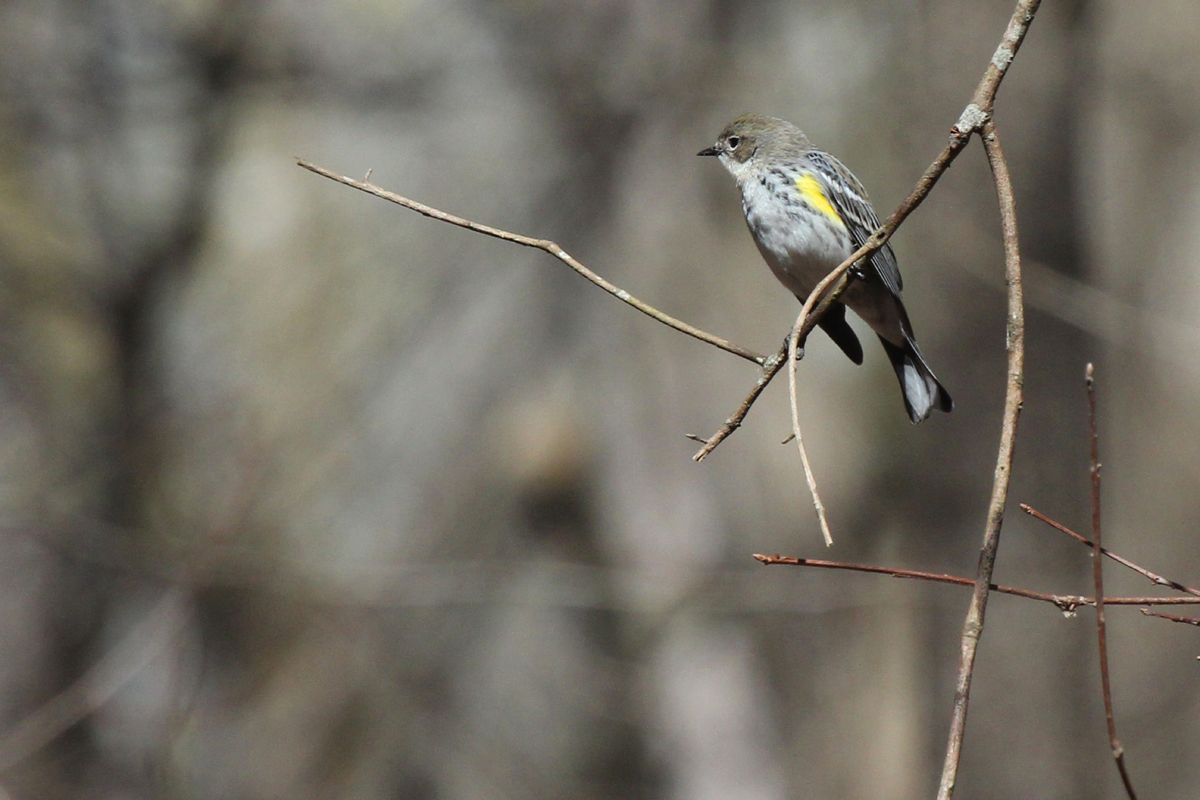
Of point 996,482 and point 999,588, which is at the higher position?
point 996,482

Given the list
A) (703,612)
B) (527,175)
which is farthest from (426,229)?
(703,612)

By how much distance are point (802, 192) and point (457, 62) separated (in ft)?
16.5

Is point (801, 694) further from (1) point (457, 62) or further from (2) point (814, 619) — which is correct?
(1) point (457, 62)

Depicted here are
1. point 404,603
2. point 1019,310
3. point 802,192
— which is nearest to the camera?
point 1019,310

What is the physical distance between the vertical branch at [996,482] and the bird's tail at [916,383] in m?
1.45

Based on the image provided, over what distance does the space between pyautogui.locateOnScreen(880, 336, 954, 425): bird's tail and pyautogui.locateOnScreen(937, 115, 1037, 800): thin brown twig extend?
1.46m

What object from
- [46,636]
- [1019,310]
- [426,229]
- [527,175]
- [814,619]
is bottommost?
[46,636]

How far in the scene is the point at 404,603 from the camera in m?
7.36

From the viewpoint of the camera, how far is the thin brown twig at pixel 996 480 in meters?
1.28

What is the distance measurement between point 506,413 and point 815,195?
447cm

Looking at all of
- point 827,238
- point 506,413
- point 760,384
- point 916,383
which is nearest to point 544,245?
point 760,384

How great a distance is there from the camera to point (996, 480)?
4.58 ft

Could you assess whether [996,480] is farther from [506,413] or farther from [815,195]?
[506,413]

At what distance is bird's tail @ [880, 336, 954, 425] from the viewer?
3058 millimetres
